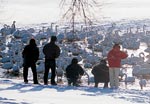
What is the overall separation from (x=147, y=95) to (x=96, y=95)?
1.97 meters

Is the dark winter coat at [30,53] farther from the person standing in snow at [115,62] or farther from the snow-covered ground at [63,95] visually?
the person standing in snow at [115,62]

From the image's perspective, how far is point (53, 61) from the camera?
20.3m

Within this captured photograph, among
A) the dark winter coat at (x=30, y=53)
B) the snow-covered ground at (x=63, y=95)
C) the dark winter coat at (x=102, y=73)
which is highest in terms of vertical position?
the dark winter coat at (x=30, y=53)

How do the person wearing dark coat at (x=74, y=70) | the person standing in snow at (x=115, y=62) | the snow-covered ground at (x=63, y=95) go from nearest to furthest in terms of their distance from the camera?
the snow-covered ground at (x=63, y=95), the person standing in snow at (x=115, y=62), the person wearing dark coat at (x=74, y=70)

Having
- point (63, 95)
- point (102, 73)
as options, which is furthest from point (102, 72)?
point (63, 95)

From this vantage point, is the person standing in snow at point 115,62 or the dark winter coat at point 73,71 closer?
the person standing in snow at point 115,62

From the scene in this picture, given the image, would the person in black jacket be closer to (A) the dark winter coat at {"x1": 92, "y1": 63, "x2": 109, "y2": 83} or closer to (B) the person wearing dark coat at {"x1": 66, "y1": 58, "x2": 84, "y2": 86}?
(B) the person wearing dark coat at {"x1": 66, "y1": 58, "x2": 84, "y2": 86}

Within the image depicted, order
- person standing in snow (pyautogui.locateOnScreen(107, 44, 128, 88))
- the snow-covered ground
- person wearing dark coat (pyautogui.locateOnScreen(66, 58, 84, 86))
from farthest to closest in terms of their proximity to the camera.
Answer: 1. person wearing dark coat (pyautogui.locateOnScreen(66, 58, 84, 86))
2. person standing in snow (pyautogui.locateOnScreen(107, 44, 128, 88))
3. the snow-covered ground

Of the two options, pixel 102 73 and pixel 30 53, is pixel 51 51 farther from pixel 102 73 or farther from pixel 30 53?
pixel 102 73

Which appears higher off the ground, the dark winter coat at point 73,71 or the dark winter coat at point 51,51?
the dark winter coat at point 51,51

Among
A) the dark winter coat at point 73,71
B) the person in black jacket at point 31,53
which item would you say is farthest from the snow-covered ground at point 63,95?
the dark winter coat at point 73,71

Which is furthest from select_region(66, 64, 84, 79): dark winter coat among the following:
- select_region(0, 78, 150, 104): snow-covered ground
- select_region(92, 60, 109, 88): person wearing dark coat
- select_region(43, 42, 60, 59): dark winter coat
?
select_region(0, 78, 150, 104): snow-covered ground

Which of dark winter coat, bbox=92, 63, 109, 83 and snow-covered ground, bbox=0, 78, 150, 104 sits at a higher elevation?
dark winter coat, bbox=92, 63, 109, 83

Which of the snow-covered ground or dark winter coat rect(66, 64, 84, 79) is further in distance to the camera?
dark winter coat rect(66, 64, 84, 79)
